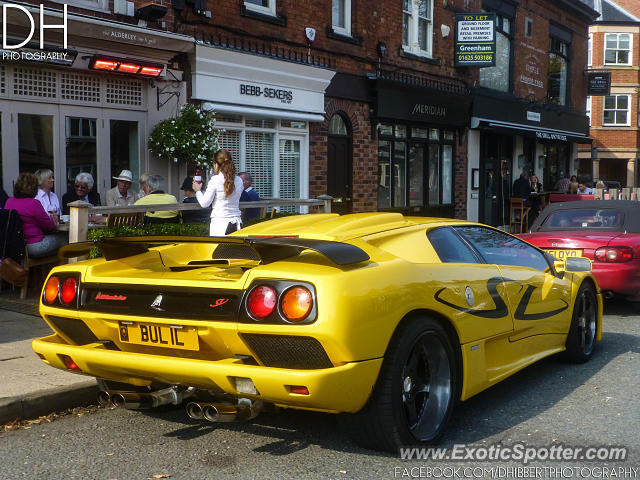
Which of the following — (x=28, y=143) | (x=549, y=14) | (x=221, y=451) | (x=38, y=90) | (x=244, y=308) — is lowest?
(x=221, y=451)

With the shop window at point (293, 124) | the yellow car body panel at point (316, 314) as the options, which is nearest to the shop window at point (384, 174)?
the shop window at point (293, 124)

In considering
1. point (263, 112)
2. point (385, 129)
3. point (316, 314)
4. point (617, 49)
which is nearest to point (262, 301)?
Answer: point (316, 314)

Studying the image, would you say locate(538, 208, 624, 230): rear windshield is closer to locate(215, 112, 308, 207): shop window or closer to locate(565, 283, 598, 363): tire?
locate(565, 283, 598, 363): tire

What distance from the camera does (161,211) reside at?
9.46 metres

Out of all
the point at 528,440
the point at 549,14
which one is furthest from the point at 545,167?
the point at 528,440

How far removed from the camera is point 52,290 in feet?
14.4

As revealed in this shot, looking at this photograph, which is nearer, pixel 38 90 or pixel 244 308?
pixel 244 308

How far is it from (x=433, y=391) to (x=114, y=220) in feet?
18.1

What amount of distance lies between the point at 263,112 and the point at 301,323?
1057cm

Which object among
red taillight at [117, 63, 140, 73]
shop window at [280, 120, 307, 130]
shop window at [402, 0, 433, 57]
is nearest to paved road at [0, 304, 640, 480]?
red taillight at [117, 63, 140, 73]

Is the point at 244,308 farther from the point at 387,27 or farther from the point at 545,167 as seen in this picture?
the point at 545,167

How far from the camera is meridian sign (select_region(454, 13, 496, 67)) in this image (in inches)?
770

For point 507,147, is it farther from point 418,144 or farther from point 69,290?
point 69,290

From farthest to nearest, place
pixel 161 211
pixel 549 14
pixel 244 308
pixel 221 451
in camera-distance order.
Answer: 1. pixel 549 14
2. pixel 161 211
3. pixel 221 451
4. pixel 244 308
